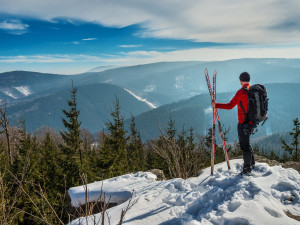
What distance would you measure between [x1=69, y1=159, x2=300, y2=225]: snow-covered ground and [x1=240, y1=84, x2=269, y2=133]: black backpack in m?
1.58

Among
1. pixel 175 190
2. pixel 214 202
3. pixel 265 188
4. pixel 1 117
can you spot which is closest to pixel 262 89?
pixel 265 188

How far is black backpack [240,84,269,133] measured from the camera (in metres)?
5.13

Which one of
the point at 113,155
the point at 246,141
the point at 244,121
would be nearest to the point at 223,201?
the point at 246,141

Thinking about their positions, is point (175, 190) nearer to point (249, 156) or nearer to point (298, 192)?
point (249, 156)

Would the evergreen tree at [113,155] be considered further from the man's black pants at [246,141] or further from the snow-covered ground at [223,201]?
the man's black pants at [246,141]

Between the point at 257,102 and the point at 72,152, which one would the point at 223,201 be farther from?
the point at 72,152

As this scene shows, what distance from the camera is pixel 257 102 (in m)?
5.15

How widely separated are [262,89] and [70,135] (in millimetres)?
17023

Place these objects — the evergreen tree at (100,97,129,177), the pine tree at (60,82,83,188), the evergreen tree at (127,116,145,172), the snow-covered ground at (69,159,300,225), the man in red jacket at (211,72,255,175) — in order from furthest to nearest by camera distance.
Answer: the evergreen tree at (127,116,145,172)
the pine tree at (60,82,83,188)
the evergreen tree at (100,97,129,177)
the man in red jacket at (211,72,255,175)
the snow-covered ground at (69,159,300,225)

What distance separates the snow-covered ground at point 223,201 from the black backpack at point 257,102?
Result: 1.58 metres

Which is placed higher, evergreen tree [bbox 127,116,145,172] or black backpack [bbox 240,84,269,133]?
black backpack [bbox 240,84,269,133]

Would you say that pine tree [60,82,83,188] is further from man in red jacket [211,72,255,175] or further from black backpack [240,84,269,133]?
black backpack [240,84,269,133]

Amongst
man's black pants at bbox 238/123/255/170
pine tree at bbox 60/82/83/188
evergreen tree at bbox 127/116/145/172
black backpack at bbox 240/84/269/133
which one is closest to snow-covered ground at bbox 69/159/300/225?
man's black pants at bbox 238/123/255/170

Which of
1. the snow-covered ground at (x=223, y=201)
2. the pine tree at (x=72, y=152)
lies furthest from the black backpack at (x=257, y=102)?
the pine tree at (x=72, y=152)
